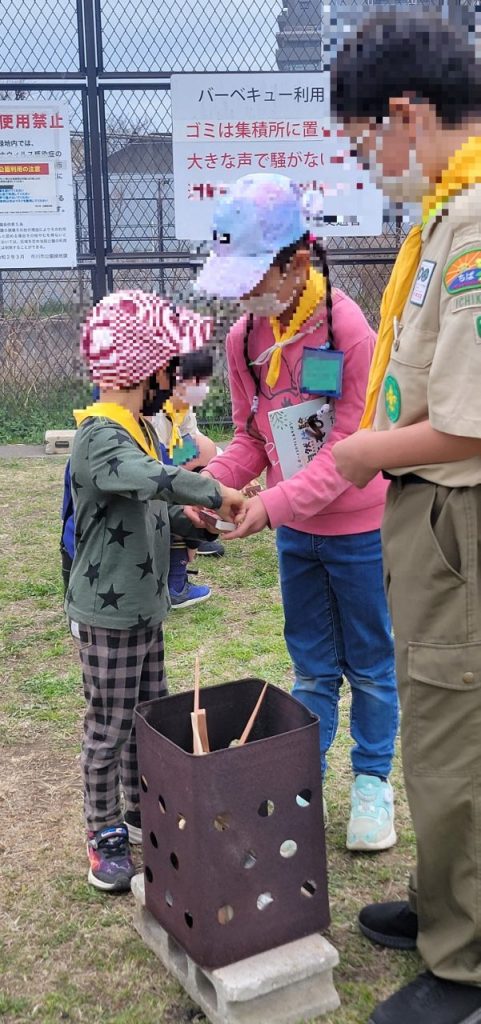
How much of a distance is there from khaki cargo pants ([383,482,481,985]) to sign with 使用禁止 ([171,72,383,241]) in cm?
549

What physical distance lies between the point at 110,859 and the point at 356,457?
1.24 m

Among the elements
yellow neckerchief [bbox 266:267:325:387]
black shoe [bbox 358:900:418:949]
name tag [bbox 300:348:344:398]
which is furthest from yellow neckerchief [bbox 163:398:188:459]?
black shoe [bbox 358:900:418:949]

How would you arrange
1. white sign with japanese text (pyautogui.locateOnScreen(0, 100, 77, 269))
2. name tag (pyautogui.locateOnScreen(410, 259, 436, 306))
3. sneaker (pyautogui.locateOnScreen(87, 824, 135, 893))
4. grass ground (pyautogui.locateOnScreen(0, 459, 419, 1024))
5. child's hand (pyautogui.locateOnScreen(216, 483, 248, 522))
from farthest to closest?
white sign with japanese text (pyautogui.locateOnScreen(0, 100, 77, 269))
sneaker (pyautogui.locateOnScreen(87, 824, 135, 893))
child's hand (pyautogui.locateOnScreen(216, 483, 248, 522))
grass ground (pyautogui.locateOnScreen(0, 459, 419, 1024))
name tag (pyautogui.locateOnScreen(410, 259, 436, 306))

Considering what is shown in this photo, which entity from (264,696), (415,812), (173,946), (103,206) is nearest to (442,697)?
(415,812)

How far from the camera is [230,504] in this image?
233 centimetres

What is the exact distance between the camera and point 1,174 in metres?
7.18

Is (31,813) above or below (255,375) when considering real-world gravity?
below

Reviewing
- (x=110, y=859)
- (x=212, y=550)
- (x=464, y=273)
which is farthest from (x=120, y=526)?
(x=212, y=550)

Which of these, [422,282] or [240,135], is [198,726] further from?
[240,135]

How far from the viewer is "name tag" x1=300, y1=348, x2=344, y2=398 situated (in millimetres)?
2324

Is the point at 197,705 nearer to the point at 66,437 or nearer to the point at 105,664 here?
the point at 105,664

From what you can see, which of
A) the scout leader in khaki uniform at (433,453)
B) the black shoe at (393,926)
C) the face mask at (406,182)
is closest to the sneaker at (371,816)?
the black shoe at (393,926)

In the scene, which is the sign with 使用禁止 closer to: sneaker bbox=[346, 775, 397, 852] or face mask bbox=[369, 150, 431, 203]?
sneaker bbox=[346, 775, 397, 852]

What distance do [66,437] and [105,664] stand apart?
555 centimetres
